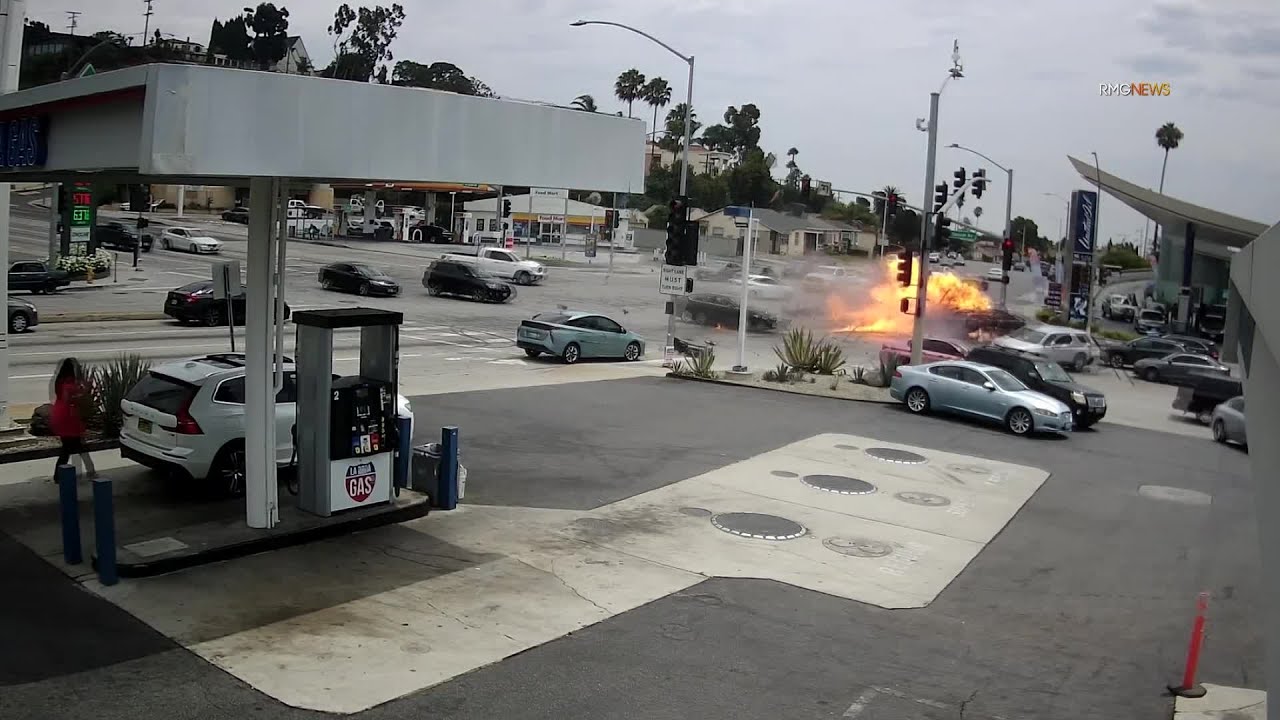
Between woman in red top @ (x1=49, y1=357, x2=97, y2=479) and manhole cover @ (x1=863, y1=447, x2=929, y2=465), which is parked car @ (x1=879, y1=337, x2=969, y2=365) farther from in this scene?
woman in red top @ (x1=49, y1=357, x2=97, y2=479)

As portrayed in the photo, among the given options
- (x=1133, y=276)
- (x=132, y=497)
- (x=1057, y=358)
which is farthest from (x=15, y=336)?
(x=1133, y=276)

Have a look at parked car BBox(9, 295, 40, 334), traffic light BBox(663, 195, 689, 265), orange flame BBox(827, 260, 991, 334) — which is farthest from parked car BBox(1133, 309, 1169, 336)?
parked car BBox(9, 295, 40, 334)

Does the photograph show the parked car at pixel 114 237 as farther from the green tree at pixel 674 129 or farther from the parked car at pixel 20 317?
the green tree at pixel 674 129

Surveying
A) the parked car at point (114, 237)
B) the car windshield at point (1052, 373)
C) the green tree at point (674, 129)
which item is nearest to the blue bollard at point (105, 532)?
the car windshield at point (1052, 373)

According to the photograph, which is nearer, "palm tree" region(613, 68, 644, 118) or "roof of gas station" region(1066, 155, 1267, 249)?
"roof of gas station" region(1066, 155, 1267, 249)

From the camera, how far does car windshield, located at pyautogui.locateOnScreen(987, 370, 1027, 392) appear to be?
22.4m

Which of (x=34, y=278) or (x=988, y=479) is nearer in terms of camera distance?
(x=988, y=479)

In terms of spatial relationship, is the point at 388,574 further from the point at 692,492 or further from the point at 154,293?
the point at 154,293

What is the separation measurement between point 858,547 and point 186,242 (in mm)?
52991

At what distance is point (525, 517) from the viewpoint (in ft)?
41.1

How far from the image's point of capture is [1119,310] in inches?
2694

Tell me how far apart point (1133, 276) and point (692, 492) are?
112626mm

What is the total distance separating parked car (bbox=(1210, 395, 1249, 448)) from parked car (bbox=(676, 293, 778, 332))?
20.9m

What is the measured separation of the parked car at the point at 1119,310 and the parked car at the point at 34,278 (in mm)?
60422
